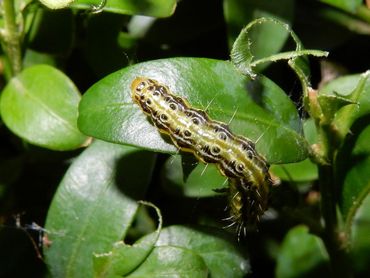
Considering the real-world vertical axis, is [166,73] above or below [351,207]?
above

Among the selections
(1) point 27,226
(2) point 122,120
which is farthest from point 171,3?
(1) point 27,226

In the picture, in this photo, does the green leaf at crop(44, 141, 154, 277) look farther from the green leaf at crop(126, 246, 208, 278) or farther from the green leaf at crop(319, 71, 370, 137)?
the green leaf at crop(319, 71, 370, 137)

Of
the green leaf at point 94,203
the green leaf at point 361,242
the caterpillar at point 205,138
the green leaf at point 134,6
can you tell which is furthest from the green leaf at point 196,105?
the green leaf at point 361,242

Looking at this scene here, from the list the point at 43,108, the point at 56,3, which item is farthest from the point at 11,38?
the point at 56,3

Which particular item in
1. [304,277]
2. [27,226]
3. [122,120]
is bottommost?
[304,277]

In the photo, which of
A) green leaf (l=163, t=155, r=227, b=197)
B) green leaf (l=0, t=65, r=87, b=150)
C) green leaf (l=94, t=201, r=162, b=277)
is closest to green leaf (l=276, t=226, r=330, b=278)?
green leaf (l=163, t=155, r=227, b=197)

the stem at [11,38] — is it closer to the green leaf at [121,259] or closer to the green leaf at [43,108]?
the green leaf at [43,108]

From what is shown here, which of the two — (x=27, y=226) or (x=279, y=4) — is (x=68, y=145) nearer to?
(x=27, y=226)
